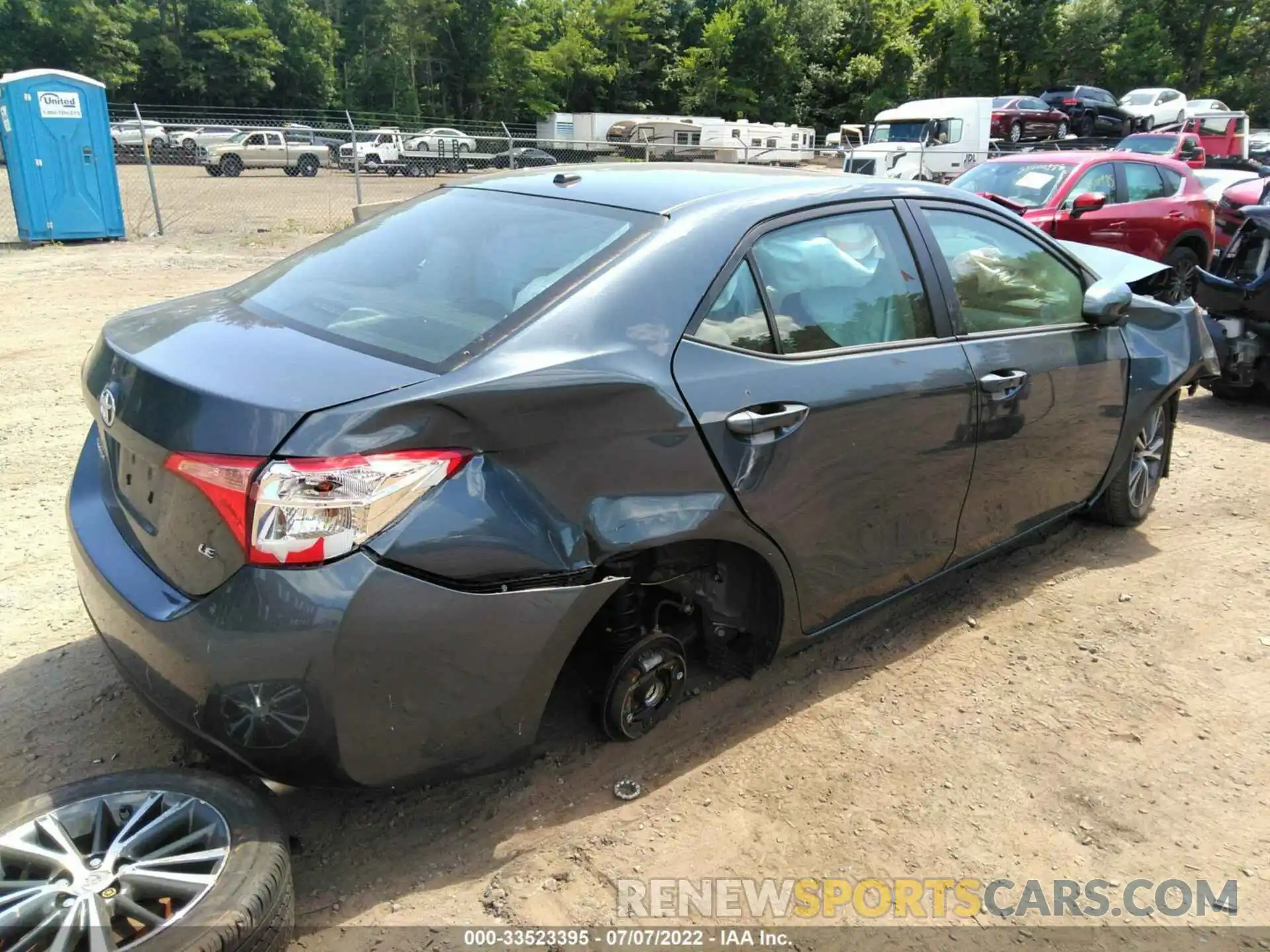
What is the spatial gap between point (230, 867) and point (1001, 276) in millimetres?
3209

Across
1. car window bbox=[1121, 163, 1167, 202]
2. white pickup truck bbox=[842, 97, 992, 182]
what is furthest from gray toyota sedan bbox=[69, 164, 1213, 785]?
white pickup truck bbox=[842, 97, 992, 182]

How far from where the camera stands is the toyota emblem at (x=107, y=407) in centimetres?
243

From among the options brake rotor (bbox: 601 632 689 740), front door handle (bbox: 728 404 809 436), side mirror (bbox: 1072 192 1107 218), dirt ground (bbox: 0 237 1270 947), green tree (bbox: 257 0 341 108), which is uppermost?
green tree (bbox: 257 0 341 108)

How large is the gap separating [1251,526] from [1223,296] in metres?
2.80

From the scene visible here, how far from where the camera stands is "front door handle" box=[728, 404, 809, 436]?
8.72 ft

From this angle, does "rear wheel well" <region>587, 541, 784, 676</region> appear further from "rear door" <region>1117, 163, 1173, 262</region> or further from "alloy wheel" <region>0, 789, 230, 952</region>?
"rear door" <region>1117, 163, 1173, 262</region>

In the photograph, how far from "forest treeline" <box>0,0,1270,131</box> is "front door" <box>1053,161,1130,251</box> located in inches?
1802

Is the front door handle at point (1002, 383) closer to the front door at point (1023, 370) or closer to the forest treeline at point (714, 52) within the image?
the front door at point (1023, 370)

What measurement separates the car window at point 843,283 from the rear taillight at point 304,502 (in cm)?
133

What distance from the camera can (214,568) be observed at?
214cm

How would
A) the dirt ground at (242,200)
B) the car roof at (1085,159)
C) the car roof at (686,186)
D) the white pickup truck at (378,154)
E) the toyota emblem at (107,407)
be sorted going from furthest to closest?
1. the white pickup truck at (378,154)
2. the dirt ground at (242,200)
3. the car roof at (1085,159)
4. the car roof at (686,186)
5. the toyota emblem at (107,407)

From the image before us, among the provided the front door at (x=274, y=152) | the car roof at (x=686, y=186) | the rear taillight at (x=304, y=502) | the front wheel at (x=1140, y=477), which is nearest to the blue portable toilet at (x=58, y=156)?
the car roof at (x=686, y=186)

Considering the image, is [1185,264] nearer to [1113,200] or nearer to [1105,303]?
[1113,200]

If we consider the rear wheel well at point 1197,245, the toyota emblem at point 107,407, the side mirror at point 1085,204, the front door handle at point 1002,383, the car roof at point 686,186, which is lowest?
the rear wheel well at point 1197,245
